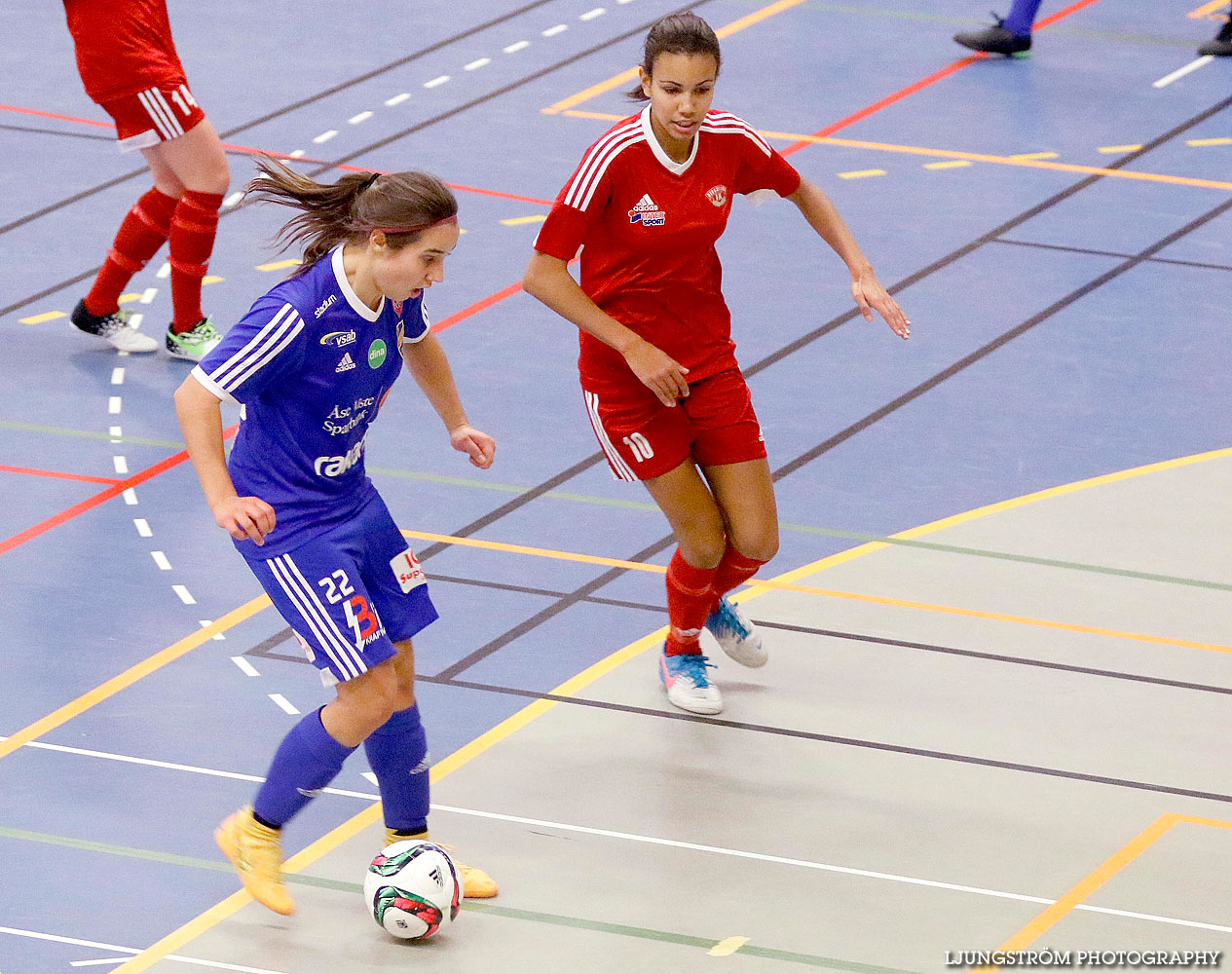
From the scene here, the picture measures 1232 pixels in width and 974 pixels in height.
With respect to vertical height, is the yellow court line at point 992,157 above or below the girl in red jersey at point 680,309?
below

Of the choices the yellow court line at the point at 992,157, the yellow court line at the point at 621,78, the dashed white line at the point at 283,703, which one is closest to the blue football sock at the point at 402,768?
the dashed white line at the point at 283,703

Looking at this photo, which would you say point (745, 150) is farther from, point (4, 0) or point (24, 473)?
point (4, 0)

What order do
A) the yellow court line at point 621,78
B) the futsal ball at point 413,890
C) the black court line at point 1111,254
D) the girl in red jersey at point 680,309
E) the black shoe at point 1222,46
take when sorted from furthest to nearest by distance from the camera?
1. the black shoe at point 1222,46
2. the yellow court line at point 621,78
3. the black court line at point 1111,254
4. the girl in red jersey at point 680,309
5. the futsal ball at point 413,890

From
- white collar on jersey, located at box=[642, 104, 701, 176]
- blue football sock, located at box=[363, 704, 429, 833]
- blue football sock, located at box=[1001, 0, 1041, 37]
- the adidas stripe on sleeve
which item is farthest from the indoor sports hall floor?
white collar on jersey, located at box=[642, 104, 701, 176]

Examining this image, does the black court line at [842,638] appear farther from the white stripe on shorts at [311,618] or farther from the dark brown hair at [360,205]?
the dark brown hair at [360,205]

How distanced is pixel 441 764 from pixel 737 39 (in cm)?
817

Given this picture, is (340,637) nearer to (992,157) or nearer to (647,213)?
(647,213)

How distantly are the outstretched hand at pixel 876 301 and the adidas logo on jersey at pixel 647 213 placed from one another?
0.61 meters

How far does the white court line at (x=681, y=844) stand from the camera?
17.8ft

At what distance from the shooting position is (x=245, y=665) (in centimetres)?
680

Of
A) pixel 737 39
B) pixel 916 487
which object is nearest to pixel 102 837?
pixel 916 487

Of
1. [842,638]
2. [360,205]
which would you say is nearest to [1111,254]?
[842,638]

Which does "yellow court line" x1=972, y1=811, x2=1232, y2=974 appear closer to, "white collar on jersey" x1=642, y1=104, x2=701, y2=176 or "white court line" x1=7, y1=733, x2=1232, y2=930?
"white court line" x1=7, y1=733, x2=1232, y2=930

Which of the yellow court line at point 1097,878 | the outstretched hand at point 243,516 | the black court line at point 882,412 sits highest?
the outstretched hand at point 243,516
